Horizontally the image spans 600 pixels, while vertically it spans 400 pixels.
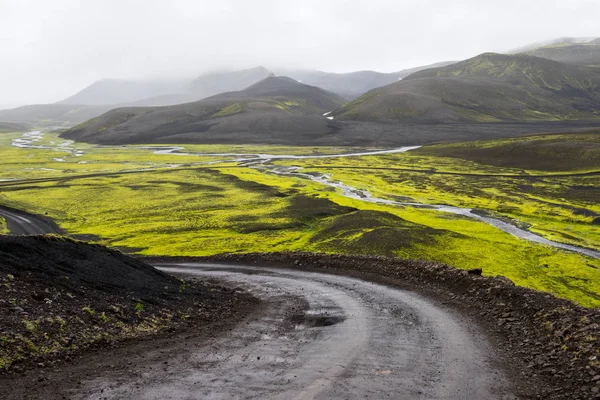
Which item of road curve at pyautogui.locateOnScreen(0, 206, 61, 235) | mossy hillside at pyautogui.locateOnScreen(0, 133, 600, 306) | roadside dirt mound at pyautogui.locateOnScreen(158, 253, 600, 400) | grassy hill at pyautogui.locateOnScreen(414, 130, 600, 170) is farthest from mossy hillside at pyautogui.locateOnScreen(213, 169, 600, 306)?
grassy hill at pyautogui.locateOnScreen(414, 130, 600, 170)

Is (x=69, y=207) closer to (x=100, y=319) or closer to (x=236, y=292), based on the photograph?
(x=236, y=292)

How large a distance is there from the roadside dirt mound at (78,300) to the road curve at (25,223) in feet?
134

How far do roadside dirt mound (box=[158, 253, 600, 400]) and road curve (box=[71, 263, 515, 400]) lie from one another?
1258 millimetres

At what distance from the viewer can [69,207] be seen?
8500cm

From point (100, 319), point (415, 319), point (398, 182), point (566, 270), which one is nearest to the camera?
point (100, 319)

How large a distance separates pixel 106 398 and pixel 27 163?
18753cm

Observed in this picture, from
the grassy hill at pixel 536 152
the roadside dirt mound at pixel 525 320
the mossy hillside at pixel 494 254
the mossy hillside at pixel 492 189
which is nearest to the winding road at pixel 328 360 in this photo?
the roadside dirt mound at pixel 525 320

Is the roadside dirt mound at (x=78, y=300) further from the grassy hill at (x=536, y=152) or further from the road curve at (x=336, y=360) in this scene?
the grassy hill at (x=536, y=152)

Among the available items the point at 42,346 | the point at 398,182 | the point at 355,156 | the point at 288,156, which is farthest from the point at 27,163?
the point at 42,346

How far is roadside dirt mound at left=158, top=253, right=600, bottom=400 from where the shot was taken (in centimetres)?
1577

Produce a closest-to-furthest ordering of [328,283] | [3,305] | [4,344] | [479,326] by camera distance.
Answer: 1. [4,344]
2. [3,305]
3. [479,326]
4. [328,283]

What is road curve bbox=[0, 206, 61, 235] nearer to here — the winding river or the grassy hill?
the winding river

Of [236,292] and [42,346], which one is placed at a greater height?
[42,346]

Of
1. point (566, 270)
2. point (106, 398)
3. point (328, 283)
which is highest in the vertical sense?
point (106, 398)
